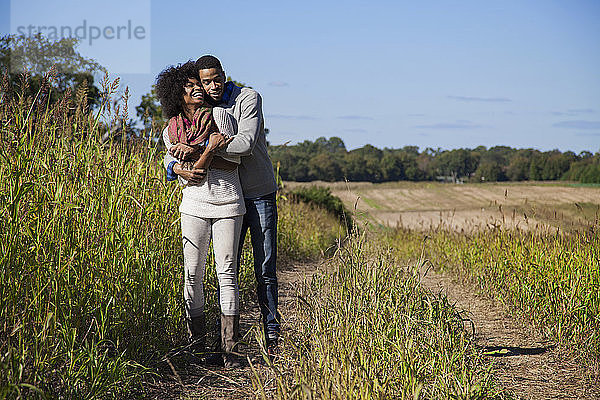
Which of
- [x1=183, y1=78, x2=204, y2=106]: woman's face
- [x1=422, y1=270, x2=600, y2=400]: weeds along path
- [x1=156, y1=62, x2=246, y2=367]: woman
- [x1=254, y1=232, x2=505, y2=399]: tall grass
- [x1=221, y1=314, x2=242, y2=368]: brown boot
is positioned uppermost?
[x1=183, y1=78, x2=204, y2=106]: woman's face

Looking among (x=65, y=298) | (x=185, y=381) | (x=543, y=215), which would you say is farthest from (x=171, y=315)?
(x=543, y=215)

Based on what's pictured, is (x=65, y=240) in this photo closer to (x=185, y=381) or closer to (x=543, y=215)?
(x=185, y=381)

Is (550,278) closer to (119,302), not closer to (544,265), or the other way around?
(544,265)

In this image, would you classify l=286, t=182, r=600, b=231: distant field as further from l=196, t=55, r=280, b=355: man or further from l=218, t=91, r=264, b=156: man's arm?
l=218, t=91, r=264, b=156: man's arm

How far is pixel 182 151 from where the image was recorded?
10.8 ft

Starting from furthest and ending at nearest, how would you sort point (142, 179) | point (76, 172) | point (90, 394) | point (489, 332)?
point (489, 332), point (142, 179), point (76, 172), point (90, 394)

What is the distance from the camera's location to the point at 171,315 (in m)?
3.56

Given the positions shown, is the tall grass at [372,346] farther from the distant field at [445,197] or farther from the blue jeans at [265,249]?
the distant field at [445,197]

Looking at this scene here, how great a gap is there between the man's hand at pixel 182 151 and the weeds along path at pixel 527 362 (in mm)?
1963

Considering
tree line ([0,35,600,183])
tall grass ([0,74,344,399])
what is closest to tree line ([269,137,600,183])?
tree line ([0,35,600,183])

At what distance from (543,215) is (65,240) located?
455 centimetres

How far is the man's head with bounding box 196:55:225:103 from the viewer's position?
3312 mm

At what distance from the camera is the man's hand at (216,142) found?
3.23 metres

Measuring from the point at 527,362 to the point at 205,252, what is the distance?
7.33 feet
